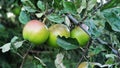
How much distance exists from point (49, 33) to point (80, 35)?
4.2 inches

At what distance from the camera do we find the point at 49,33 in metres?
1.27

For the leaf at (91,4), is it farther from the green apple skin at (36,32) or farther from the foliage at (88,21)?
the green apple skin at (36,32)

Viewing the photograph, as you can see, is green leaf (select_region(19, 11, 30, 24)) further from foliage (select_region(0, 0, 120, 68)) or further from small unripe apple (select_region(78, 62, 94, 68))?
small unripe apple (select_region(78, 62, 94, 68))

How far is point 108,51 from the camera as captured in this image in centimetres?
125

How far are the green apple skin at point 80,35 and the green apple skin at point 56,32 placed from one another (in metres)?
0.02

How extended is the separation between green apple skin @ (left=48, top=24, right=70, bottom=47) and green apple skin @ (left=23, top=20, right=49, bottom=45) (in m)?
0.02

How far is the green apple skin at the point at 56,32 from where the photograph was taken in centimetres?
125

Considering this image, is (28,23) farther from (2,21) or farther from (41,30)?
(2,21)

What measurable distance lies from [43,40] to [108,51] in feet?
0.74

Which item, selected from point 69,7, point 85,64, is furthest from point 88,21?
point 85,64

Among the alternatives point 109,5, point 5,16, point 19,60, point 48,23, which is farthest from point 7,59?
point 109,5

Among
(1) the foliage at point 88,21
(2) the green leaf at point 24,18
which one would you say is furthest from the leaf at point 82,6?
(2) the green leaf at point 24,18

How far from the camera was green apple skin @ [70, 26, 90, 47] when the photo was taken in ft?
4.16

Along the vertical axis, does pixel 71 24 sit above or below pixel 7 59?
above
